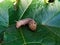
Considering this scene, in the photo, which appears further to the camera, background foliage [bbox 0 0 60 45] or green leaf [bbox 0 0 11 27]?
green leaf [bbox 0 0 11 27]

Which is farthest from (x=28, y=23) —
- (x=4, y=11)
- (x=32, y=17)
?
(x=4, y=11)

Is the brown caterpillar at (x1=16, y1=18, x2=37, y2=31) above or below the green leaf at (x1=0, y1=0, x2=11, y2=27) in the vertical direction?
below

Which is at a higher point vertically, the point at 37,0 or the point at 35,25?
the point at 37,0

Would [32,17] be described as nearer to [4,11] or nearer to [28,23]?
[28,23]

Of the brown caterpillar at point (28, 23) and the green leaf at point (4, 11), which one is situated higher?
the green leaf at point (4, 11)

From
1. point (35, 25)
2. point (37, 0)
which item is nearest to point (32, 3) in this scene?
point (37, 0)

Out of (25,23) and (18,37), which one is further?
(25,23)

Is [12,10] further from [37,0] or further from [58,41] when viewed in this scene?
[58,41]

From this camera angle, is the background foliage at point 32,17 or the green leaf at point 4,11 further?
the green leaf at point 4,11
